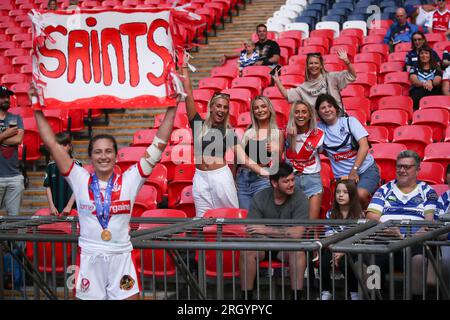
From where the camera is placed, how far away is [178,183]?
346 inches

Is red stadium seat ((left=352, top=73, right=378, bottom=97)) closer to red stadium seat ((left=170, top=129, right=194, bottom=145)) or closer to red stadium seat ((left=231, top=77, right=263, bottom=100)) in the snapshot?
red stadium seat ((left=231, top=77, right=263, bottom=100))

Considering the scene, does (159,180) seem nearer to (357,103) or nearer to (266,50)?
(357,103)

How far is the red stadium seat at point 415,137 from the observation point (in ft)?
30.0

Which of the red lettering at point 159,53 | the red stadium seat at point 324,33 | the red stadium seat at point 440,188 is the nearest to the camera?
the red lettering at point 159,53

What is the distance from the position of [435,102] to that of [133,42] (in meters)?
5.83

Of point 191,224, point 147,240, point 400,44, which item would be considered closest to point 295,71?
point 400,44

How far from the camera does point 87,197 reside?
485 centimetres

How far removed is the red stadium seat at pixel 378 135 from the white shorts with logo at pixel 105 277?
16.6 ft

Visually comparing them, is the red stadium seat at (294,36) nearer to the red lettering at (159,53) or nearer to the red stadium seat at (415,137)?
the red stadium seat at (415,137)

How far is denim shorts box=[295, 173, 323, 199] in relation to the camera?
7.55m

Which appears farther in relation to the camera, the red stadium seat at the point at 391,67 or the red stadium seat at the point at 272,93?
the red stadium seat at the point at 391,67

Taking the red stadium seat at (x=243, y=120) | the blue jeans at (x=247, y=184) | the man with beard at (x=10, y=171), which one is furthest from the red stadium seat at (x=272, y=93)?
the man with beard at (x=10, y=171)

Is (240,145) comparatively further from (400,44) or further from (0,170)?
(400,44)
